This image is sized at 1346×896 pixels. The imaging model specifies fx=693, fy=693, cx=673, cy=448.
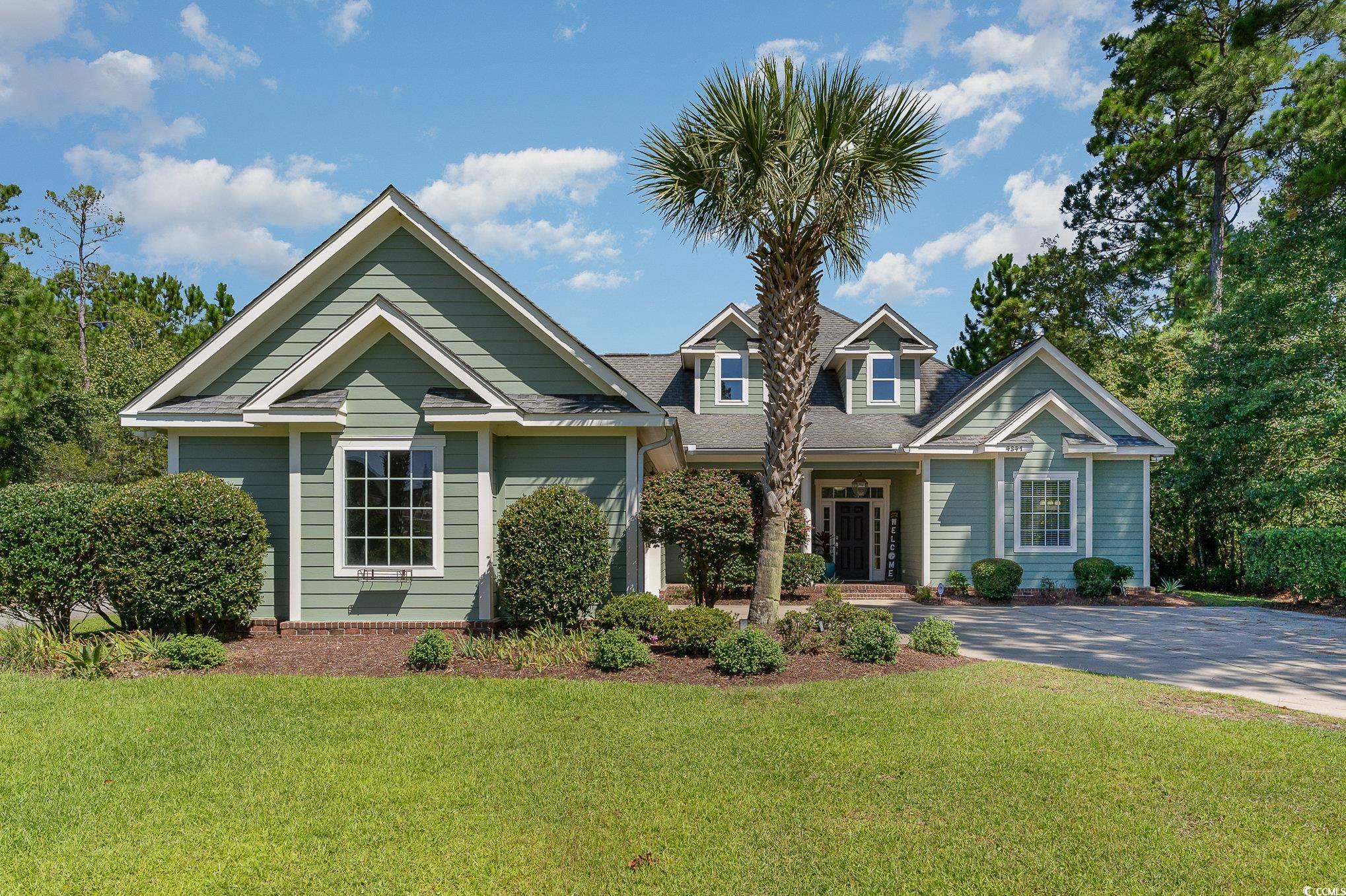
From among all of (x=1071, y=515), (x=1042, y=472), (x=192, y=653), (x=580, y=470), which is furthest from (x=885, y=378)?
(x=192, y=653)

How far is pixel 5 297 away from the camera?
22.7 metres

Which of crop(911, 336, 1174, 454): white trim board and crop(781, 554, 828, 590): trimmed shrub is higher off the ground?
crop(911, 336, 1174, 454): white trim board

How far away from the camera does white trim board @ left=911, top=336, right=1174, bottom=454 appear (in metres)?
16.2

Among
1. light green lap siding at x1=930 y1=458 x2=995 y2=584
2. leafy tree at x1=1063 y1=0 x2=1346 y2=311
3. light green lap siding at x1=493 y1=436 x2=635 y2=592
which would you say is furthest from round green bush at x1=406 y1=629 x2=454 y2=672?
leafy tree at x1=1063 y1=0 x2=1346 y2=311

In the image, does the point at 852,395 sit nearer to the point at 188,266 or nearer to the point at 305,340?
the point at 305,340

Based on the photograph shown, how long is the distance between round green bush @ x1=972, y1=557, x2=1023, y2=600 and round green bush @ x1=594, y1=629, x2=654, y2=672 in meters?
10.1

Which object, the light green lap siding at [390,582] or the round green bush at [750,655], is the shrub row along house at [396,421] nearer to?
the light green lap siding at [390,582]

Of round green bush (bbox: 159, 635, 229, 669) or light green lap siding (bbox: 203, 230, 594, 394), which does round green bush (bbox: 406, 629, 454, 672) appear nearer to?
round green bush (bbox: 159, 635, 229, 669)

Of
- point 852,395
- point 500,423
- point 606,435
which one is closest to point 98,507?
point 500,423

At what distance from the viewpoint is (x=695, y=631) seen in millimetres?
8578

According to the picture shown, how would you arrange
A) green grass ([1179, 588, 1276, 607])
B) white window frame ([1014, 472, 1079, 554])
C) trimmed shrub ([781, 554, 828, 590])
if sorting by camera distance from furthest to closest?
white window frame ([1014, 472, 1079, 554]), trimmed shrub ([781, 554, 828, 590]), green grass ([1179, 588, 1276, 607])

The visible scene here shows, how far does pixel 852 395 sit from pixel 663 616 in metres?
11.8

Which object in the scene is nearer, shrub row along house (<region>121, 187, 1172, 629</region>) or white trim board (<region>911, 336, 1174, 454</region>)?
shrub row along house (<region>121, 187, 1172, 629</region>)

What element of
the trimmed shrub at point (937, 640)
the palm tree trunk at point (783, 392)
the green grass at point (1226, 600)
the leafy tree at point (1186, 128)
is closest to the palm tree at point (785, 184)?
the palm tree trunk at point (783, 392)
